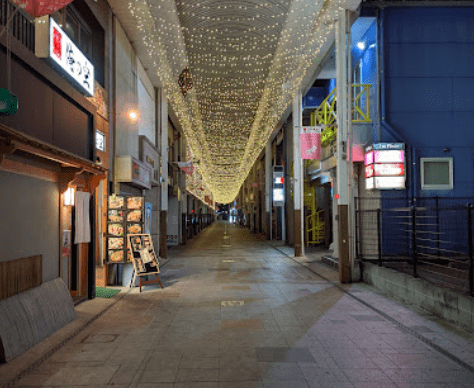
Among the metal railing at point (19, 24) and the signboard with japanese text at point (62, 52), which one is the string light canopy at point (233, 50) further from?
the metal railing at point (19, 24)

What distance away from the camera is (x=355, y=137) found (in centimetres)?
1573

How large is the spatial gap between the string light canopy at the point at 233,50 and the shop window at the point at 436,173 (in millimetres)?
5929

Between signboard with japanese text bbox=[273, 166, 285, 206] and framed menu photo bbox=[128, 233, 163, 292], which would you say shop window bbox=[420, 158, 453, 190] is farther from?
signboard with japanese text bbox=[273, 166, 285, 206]

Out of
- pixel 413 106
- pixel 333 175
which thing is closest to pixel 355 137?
pixel 413 106

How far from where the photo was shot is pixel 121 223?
12352 mm

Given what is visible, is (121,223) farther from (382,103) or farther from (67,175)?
(382,103)

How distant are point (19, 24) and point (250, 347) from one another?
680cm

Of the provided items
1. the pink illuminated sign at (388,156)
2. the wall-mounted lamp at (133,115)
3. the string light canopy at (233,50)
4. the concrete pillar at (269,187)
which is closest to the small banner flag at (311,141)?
the pink illuminated sign at (388,156)

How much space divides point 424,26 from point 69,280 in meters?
14.6

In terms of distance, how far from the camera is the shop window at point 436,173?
603 inches

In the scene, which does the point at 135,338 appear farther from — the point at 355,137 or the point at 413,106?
the point at 413,106

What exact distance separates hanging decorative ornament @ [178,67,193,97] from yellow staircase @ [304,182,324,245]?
461 inches

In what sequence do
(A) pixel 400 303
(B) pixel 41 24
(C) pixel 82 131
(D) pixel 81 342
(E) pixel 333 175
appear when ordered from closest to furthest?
(D) pixel 81 342, (B) pixel 41 24, (A) pixel 400 303, (C) pixel 82 131, (E) pixel 333 175

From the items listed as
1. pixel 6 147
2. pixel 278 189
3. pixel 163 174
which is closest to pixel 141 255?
pixel 6 147
